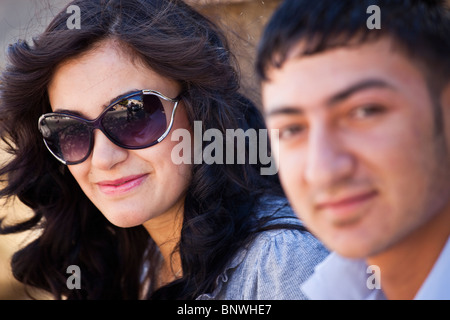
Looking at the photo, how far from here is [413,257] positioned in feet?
4.12

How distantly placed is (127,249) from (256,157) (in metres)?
0.88

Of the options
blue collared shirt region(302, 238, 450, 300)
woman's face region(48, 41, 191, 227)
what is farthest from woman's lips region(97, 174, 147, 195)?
blue collared shirt region(302, 238, 450, 300)

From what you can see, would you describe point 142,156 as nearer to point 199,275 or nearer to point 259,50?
point 199,275

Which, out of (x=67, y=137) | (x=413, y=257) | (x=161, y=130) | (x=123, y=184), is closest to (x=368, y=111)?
(x=413, y=257)

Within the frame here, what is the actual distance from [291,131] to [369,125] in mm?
179

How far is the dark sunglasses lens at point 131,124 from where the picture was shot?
81.7 inches

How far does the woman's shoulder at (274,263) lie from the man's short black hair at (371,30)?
0.85 metres

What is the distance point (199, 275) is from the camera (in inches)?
84.3

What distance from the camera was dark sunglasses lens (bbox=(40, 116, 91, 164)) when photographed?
2123 mm

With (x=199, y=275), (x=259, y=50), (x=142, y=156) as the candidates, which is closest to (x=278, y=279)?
(x=199, y=275)

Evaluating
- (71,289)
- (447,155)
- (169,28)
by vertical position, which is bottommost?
(71,289)
